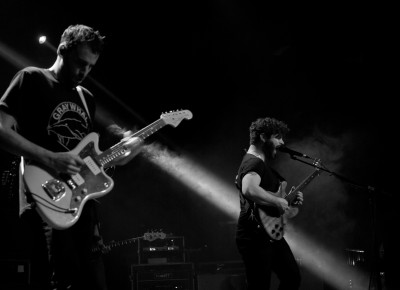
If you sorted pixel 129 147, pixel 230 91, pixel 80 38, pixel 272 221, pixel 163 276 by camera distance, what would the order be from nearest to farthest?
1. pixel 80 38
2. pixel 129 147
3. pixel 272 221
4. pixel 163 276
5. pixel 230 91

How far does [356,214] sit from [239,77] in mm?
3120

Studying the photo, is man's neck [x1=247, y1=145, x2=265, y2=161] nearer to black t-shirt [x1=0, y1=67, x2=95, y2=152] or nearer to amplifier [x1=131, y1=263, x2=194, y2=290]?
black t-shirt [x1=0, y1=67, x2=95, y2=152]

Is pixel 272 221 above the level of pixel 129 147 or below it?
below

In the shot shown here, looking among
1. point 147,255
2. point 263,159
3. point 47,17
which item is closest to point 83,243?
point 263,159

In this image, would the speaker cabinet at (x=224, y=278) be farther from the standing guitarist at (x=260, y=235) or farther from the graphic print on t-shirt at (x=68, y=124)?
the graphic print on t-shirt at (x=68, y=124)

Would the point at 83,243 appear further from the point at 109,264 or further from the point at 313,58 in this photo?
the point at 313,58

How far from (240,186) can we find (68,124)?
7.30 ft

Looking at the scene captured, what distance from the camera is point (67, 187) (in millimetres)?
2451

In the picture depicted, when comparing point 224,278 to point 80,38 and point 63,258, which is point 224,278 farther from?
point 80,38

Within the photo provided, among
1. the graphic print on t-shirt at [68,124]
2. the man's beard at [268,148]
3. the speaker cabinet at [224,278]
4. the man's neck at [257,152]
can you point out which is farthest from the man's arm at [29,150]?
the speaker cabinet at [224,278]

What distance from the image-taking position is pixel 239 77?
27.9ft

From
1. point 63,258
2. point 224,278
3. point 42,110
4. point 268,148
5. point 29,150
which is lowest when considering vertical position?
point 63,258

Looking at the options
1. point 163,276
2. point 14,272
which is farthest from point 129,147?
point 163,276

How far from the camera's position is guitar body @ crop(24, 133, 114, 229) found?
2.29m
